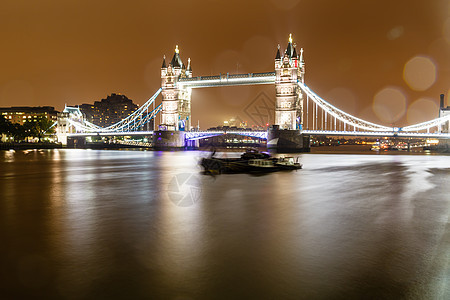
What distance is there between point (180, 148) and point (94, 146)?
43.1 m

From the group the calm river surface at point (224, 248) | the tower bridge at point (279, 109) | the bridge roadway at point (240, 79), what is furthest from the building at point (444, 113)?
the calm river surface at point (224, 248)

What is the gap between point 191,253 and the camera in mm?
6656


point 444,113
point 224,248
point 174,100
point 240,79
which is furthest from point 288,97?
point 224,248

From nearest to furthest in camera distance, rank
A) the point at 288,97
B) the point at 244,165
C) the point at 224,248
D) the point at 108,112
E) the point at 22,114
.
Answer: the point at 224,248, the point at 244,165, the point at 288,97, the point at 22,114, the point at 108,112

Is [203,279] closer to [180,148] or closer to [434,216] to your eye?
[434,216]

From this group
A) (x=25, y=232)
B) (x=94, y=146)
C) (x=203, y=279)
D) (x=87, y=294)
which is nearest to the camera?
(x=87, y=294)

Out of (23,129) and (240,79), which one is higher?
(240,79)

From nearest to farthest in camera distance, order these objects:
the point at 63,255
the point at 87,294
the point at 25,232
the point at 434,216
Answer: the point at 87,294
the point at 63,255
the point at 25,232
the point at 434,216

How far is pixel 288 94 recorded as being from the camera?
72875mm

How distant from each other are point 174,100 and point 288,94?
94.7 feet

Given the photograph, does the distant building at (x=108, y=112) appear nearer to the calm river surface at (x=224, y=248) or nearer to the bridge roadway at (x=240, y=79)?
the bridge roadway at (x=240, y=79)

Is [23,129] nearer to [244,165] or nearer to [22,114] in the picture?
[22,114]

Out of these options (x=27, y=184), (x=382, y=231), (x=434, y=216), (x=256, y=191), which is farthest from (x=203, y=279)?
(x=27, y=184)

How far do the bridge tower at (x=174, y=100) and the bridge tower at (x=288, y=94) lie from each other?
25.0 metres
